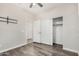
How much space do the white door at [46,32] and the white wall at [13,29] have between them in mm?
966

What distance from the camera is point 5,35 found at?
7.91ft

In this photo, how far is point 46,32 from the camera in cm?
348

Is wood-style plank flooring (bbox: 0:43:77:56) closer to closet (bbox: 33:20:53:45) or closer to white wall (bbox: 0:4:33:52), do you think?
white wall (bbox: 0:4:33:52)

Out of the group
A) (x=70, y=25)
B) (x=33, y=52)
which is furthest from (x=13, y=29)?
(x=70, y=25)

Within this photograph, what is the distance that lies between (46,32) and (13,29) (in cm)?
179

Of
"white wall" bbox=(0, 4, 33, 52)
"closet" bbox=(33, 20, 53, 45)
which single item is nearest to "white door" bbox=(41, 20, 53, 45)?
"closet" bbox=(33, 20, 53, 45)

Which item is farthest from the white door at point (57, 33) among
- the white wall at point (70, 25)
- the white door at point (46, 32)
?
the white wall at point (70, 25)

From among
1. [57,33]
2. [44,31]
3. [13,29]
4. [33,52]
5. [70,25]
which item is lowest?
[33,52]

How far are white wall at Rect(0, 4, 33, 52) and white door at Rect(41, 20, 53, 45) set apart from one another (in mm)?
966

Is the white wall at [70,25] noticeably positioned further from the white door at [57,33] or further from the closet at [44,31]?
the closet at [44,31]

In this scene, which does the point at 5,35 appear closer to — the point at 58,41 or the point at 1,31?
the point at 1,31

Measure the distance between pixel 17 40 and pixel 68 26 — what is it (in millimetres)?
2400

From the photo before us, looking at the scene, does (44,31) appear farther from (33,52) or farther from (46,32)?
(33,52)

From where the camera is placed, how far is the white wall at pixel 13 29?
92.4 inches
